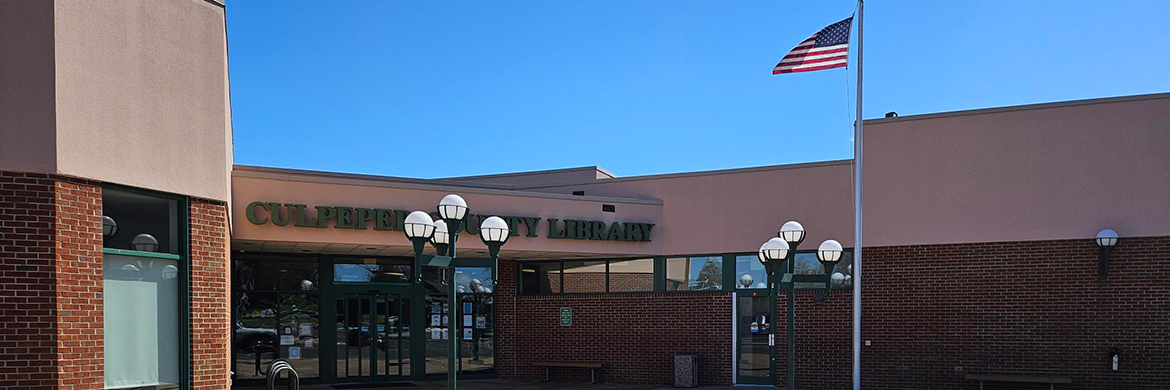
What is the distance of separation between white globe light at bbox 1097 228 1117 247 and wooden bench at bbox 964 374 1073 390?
257cm

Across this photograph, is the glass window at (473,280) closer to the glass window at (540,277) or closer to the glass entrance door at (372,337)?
the glass window at (540,277)

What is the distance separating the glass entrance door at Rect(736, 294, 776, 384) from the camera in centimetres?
1922

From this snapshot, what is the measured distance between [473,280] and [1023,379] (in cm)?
1196

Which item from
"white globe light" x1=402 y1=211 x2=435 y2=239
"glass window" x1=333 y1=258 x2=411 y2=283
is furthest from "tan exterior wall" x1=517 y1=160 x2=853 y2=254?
"white globe light" x1=402 y1=211 x2=435 y2=239

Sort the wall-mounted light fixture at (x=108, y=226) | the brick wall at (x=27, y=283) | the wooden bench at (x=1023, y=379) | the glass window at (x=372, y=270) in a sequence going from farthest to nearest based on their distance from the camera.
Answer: the glass window at (x=372, y=270)
the wooden bench at (x=1023, y=379)
the wall-mounted light fixture at (x=108, y=226)
the brick wall at (x=27, y=283)

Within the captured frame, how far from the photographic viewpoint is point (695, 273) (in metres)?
20.0

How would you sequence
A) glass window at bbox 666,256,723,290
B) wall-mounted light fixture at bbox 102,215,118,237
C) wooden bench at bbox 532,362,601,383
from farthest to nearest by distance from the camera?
wooden bench at bbox 532,362,601,383 → glass window at bbox 666,256,723,290 → wall-mounted light fixture at bbox 102,215,118,237

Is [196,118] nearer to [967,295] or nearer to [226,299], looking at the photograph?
[226,299]

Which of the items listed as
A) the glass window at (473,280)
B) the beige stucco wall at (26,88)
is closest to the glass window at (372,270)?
the glass window at (473,280)

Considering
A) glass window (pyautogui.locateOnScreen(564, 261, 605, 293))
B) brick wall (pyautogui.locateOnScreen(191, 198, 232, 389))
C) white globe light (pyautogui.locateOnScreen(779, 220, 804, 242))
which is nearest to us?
brick wall (pyautogui.locateOnScreen(191, 198, 232, 389))

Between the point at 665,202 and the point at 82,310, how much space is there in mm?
13205

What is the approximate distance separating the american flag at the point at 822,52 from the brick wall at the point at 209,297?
9644 mm

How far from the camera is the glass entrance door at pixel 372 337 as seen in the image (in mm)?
19875

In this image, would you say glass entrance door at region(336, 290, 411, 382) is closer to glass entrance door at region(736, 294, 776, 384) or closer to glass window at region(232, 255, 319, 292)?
glass window at region(232, 255, 319, 292)
